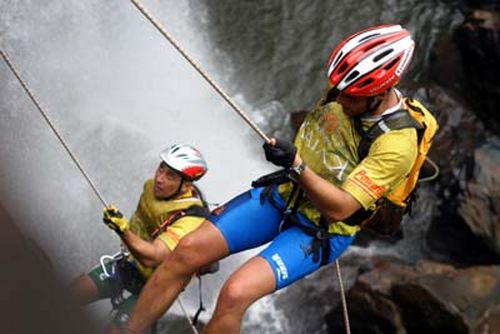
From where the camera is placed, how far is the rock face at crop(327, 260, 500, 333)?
8.46 meters

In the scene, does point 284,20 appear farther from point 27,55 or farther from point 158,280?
point 158,280

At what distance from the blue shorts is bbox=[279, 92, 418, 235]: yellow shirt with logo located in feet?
0.41

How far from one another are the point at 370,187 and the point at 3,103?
6.51 meters

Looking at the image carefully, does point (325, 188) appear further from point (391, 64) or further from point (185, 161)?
point (185, 161)

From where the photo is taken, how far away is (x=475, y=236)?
1019 centimetres

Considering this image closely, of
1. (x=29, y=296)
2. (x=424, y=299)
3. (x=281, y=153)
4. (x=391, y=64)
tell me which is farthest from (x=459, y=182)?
(x=29, y=296)

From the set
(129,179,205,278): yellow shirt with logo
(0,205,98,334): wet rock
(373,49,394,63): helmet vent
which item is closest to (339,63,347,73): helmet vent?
(373,49,394,63): helmet vent

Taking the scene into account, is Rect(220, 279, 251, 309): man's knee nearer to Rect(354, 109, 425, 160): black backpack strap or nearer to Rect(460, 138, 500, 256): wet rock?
Rect(354, 109, 425, 160): black backpack strap

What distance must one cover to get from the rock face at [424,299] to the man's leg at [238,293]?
3816mm

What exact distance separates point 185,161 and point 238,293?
5.93 ft

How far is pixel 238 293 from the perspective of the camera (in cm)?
514

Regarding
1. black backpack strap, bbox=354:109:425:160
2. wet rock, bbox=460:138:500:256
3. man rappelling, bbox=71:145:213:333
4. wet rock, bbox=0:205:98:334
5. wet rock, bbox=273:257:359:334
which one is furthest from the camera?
wet rock, bbox=460:138:500:256

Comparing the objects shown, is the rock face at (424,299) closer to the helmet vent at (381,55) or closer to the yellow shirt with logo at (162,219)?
the yellow shirt with logo at (162,219)

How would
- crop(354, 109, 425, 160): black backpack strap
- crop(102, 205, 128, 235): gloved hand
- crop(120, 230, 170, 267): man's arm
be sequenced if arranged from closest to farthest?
crop(354, 109, 425, 160): black backpack strap, crop(102, 205, 128, 235): gloved hand, crop(120, 230, 170, 267): man's arm
